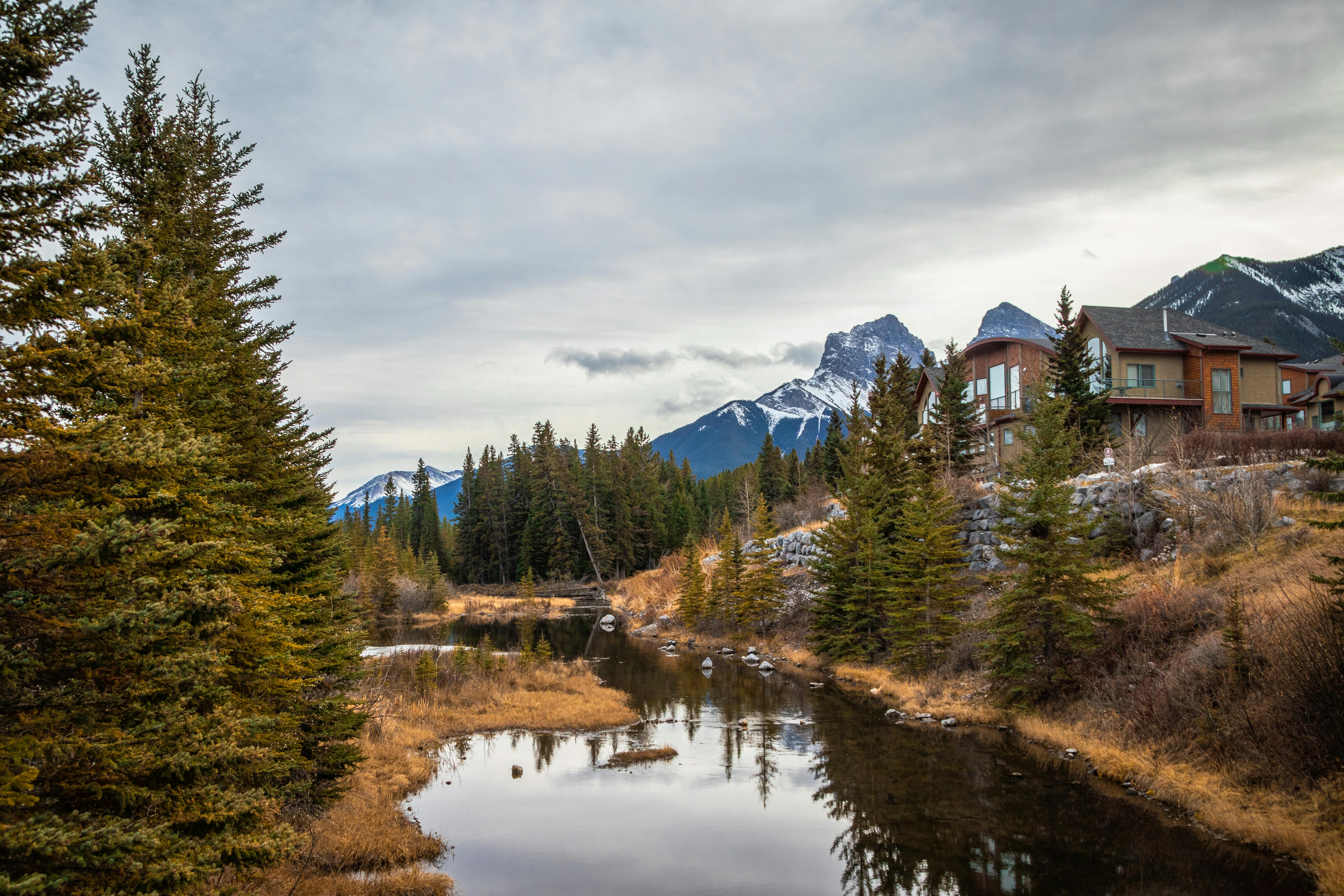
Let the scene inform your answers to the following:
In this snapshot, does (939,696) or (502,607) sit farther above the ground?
(939,696)

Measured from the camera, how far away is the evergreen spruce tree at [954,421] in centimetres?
4303

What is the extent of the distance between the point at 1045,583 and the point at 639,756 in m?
14.0

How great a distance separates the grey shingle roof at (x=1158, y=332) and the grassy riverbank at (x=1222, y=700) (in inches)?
740

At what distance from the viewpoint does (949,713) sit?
1084 inches

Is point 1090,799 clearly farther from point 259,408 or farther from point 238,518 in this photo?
point 259,408

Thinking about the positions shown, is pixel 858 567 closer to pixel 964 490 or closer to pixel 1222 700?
pixel 964 490

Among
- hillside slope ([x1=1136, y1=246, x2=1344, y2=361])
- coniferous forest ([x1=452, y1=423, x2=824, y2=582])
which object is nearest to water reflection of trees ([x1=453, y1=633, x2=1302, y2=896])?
coniferous forest ([x1=452, y1=423, x2=824, y2=582])

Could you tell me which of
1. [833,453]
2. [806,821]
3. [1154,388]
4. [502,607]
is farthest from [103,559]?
[502,607]

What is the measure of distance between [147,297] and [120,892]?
21.7 ft

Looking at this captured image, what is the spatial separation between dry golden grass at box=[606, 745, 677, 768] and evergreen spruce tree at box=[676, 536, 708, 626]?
2816 centimetres

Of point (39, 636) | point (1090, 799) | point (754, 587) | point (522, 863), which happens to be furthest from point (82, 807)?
point (754, 587)

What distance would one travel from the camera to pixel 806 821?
18.9 meters

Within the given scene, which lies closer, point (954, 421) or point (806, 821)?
point (806, 821)

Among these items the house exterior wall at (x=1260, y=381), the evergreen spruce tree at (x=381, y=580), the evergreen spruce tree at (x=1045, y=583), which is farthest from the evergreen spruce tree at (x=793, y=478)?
the evergreen spruce tree at (x=1045, y=583)
